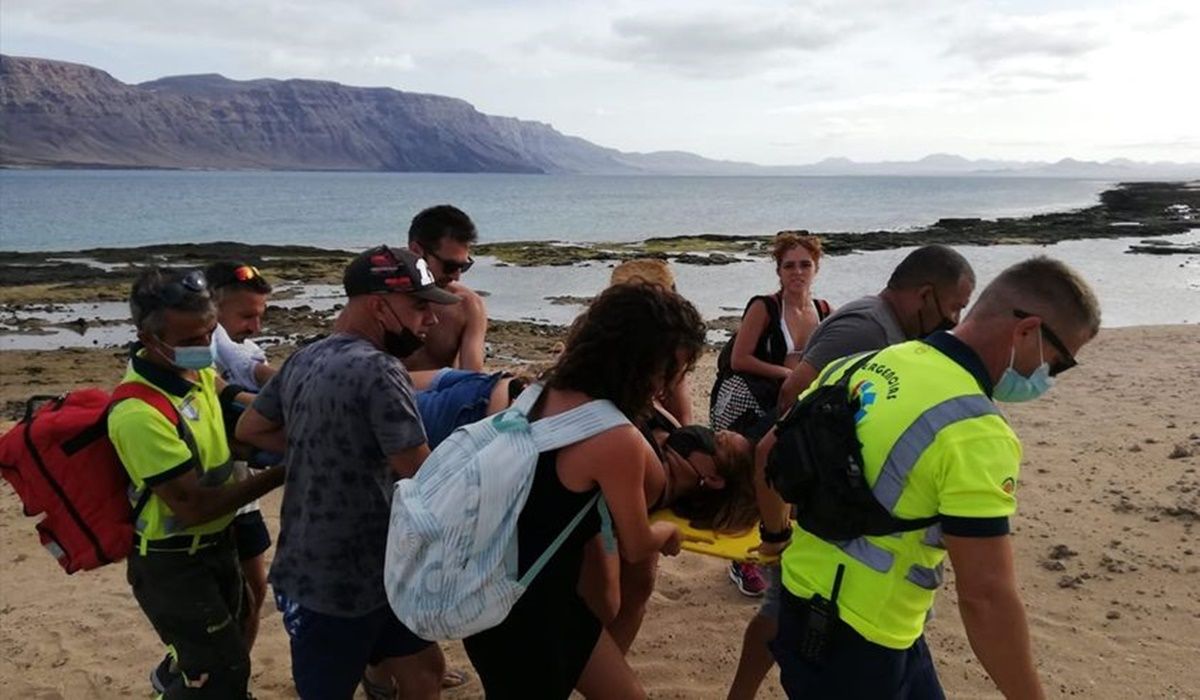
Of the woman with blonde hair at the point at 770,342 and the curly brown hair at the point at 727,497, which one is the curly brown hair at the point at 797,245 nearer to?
the woman with blonde hair at the point at 770,342

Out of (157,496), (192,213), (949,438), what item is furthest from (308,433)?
(192,213)

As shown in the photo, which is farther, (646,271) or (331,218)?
(331,218)

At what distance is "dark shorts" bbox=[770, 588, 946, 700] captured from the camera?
7.98ft

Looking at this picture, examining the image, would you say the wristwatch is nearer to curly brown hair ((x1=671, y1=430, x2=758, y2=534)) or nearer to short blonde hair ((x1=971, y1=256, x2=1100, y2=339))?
curly brown hair ((x1=671, y1=430, x2=758, y2=534))

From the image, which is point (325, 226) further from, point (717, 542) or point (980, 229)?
point (717, 542)

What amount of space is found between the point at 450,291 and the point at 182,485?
1750mm

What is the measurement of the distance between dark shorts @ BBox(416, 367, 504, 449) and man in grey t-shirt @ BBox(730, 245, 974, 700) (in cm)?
143

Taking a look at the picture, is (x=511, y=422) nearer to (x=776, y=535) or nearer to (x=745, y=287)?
(x=776, y=535)

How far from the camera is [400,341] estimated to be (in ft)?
9.95

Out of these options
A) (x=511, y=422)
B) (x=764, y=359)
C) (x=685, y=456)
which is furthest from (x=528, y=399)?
(x=764, y=359)

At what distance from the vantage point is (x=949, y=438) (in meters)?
2.11

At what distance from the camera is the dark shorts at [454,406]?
3209 mm

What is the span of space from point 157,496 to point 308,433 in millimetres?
661

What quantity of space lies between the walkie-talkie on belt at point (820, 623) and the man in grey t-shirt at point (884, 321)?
119cm
